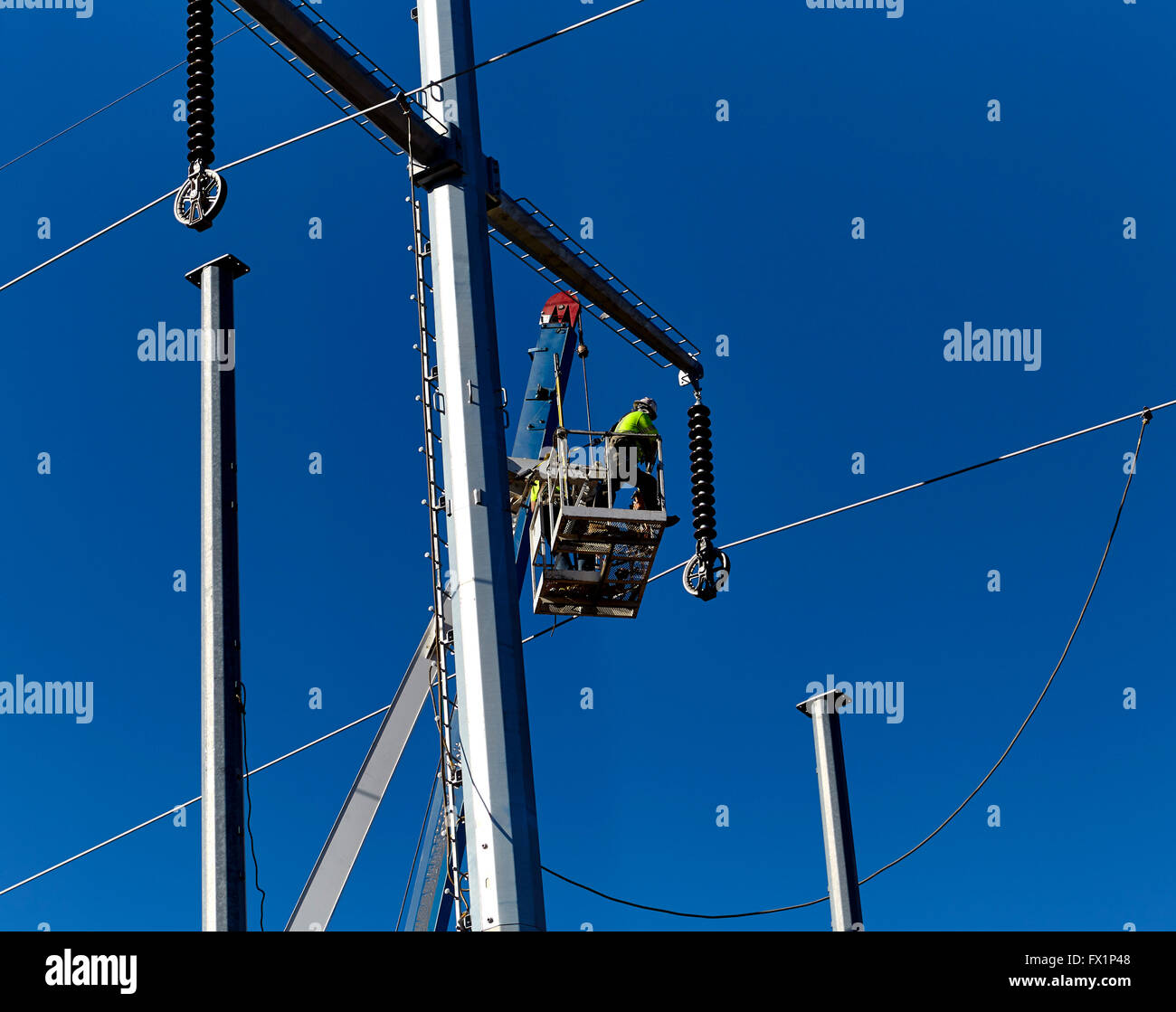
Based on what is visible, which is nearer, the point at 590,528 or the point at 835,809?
the point at 835,809

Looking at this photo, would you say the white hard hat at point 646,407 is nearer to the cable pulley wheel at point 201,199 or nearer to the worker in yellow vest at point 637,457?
the worker in yellow vest at point 637,457

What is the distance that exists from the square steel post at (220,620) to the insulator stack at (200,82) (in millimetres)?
2895

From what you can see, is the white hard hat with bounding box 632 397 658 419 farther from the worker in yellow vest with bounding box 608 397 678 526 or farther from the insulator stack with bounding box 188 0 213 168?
the insulator stack with bounding box 188 0 213 168

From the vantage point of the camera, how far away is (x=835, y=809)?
14.3 metres

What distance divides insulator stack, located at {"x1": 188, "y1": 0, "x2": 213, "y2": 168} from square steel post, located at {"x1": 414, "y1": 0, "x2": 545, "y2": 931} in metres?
2.54

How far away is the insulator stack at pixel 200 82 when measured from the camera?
11.6m

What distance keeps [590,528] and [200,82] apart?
6643mm

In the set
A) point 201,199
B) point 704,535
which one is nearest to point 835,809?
point 704,535

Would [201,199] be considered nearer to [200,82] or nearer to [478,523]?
[200,82]

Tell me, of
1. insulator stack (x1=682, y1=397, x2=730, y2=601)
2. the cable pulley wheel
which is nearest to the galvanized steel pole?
insulator stack (x1=682, y1=397, x2=730, y2=601)

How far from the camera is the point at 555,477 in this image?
16.7 m

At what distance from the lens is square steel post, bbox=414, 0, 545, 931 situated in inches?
460

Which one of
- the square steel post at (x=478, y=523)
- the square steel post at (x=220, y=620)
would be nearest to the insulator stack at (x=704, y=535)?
the square steel post at (x=478, y=523)
